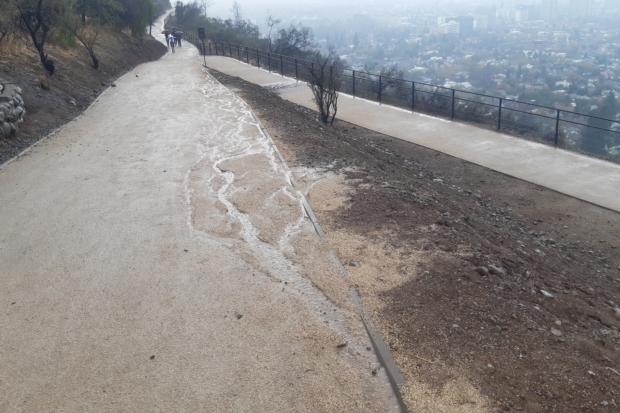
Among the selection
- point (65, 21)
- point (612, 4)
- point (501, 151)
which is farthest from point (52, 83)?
point (612, 4)

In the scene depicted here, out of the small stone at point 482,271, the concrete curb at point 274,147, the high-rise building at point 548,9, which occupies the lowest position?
the small stone at point 482,271

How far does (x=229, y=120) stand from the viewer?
15219 millimetres

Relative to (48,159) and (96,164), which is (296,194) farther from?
(48,159)

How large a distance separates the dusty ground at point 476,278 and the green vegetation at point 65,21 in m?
12.9

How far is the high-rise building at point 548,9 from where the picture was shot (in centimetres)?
11656

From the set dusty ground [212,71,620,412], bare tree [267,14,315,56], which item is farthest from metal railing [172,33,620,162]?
bare tree [267,14,315,56]

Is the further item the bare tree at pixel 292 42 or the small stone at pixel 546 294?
the bare tree at pixel 292 42

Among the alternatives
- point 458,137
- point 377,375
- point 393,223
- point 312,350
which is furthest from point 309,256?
point 458,137

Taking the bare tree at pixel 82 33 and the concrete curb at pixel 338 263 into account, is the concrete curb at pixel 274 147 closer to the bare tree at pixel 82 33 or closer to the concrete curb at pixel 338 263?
the concrete curb at pixel 338 263

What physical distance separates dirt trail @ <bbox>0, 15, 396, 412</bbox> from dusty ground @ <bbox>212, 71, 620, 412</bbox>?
432mm

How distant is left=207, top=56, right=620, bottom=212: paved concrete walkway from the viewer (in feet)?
34.6

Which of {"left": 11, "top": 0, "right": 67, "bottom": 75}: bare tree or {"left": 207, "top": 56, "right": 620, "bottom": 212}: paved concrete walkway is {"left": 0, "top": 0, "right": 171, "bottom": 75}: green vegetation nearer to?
{"left": 11, "top": 0, "right": 67, "bottom": 75}: bare tree

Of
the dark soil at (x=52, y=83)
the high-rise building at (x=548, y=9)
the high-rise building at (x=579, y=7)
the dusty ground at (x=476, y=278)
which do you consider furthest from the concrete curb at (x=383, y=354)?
the high-rise building at (x=579, y=7)

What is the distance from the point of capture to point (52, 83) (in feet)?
61.9
